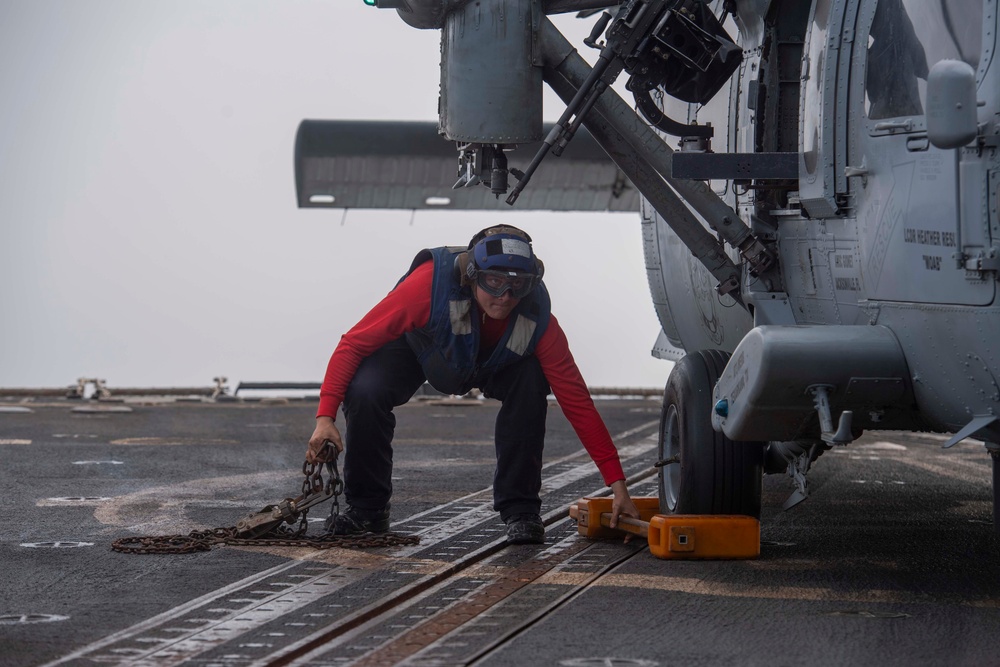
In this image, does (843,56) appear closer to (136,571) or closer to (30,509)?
(136,571)

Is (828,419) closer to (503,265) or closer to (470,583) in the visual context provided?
(470,583)

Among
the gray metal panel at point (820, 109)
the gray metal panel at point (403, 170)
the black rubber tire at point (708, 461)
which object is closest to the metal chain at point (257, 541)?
the black rubber tire at point (708, 461)

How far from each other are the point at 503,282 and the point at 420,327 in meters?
0.46

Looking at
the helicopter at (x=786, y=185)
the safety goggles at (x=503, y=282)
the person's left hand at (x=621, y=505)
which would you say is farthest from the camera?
the person's left hand at (x=621, y=505)

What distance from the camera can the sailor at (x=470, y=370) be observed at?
6.32 m

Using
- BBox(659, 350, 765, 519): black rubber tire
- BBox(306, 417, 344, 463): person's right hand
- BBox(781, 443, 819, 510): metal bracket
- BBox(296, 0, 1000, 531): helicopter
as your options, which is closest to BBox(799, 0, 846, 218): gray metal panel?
BBox(296, 0, 1000, 531): helicopter

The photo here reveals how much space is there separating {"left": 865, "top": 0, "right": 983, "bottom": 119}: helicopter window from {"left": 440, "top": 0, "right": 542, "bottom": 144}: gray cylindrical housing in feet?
5.84

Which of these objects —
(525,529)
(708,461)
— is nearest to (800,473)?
(708,461)

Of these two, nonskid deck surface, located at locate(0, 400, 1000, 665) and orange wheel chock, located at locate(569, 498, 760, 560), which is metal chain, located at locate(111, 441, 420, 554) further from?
orange wheel chock, located at locate(569, 498, 760, 560)

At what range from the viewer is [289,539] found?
6.31 metres

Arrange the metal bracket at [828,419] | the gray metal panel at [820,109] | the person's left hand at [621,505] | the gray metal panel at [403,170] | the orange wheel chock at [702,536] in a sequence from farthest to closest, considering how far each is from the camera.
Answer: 1. the gray metal panel at [403,170]
2. the person's left hand at [621,505]
3. the orange wheel chock at [702,536]
4. the gray metal panel at [820,109]
5. the metal bracket at [828,419]

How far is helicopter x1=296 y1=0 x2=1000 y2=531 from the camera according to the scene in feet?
15.9

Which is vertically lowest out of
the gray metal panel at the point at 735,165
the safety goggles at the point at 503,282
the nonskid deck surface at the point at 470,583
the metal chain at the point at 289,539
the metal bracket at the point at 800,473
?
the nonskid deck surface at the point at 470,583

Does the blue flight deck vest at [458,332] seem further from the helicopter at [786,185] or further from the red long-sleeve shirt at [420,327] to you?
the helicopter at [786,185]
